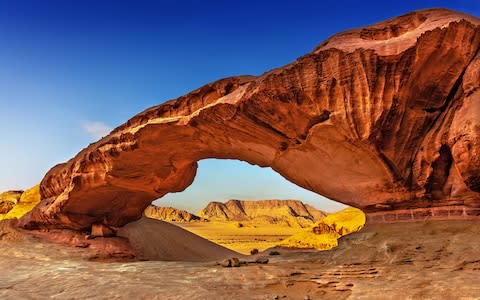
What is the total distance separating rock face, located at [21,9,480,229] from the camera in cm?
552

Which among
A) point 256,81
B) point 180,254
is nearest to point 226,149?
point 256,81

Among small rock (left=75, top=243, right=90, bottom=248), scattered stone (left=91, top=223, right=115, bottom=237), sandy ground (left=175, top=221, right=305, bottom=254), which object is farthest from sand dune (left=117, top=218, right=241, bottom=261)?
sandy ground (left=175, top=221, right=305, bottom=254)

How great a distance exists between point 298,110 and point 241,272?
310cm

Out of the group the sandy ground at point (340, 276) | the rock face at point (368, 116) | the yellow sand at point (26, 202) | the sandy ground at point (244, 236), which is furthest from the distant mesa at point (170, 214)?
the sandy ground at point (340, 276)

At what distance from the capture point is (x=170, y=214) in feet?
243

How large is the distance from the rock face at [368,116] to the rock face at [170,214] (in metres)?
62.6

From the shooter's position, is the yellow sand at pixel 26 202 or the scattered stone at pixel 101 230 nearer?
the scattered stone at pixel 101 230

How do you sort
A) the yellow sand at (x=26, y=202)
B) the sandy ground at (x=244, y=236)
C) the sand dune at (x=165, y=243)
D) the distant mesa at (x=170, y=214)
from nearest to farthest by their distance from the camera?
the sand dune at (x=165, y=243) < the yellow sand at (x=26, y=202) < the sandy ground at (x=244, y=236) < the distant mesa at (x=170, y=214)

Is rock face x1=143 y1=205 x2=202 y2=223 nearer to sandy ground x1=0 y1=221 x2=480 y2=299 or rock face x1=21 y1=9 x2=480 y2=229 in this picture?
rock face x1=21 y1=9 x2=480 y2=229

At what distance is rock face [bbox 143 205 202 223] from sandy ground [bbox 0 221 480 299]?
208ft

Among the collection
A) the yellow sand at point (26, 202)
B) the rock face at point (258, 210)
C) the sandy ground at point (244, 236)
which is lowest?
the sandy ground at point (244, 236)

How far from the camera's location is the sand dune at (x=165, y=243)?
13.4 m

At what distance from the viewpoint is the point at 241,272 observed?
20.5 feet

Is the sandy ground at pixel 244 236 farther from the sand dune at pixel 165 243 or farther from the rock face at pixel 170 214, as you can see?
the rock face at pixel 170 214
